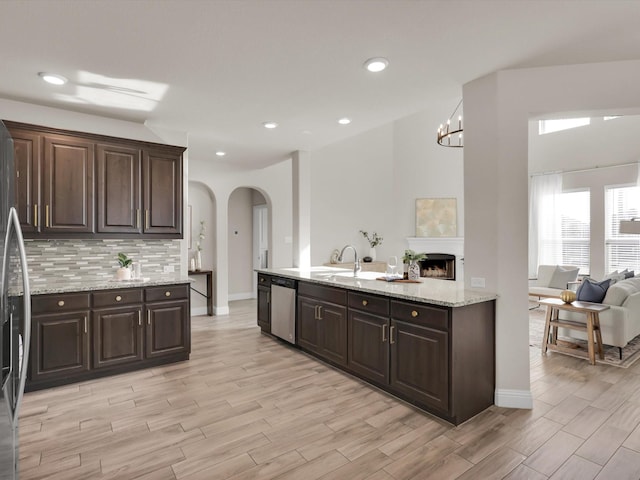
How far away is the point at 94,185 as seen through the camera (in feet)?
12.0

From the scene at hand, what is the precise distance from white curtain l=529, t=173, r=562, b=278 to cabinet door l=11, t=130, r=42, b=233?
837 cm

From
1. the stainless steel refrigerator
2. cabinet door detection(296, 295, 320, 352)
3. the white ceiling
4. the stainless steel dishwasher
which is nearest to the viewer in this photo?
the stainless steel refrigerator

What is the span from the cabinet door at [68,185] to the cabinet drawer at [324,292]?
226 cm

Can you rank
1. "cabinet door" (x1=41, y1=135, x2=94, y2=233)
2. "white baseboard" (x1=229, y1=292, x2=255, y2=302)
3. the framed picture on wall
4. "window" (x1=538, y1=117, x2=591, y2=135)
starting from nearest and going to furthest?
"cabinet door" (x1=41, y1=135, x2=94, y2=233), "window" (x1=538, y1=117, x2=591, y2=135), "white baseboard" (x1=229, y1=292, x2=255, y2=302), the framed picture on wall

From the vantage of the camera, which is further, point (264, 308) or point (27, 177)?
point (264, 308)

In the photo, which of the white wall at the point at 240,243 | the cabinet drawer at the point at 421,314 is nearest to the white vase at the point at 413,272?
the cabinet drawer at the point at 421,314

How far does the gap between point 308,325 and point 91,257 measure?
2.46m

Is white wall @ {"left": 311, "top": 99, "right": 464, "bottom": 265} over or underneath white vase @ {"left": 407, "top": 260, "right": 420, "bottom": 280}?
over

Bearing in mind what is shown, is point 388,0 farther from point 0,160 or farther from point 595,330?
point 595,330

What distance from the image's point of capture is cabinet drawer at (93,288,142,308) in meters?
3.46

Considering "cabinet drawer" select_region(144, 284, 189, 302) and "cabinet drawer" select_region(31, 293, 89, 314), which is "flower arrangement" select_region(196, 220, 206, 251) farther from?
"cabinet drawer" select_region(31, 293, 89, 314)

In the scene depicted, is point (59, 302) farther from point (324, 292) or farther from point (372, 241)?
point (372, 241)

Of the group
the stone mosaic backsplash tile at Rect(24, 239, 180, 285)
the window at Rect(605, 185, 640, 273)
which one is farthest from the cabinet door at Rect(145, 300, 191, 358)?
the window at Rect(605, 185, 640, 273)

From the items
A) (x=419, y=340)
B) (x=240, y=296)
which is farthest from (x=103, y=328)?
(x=240, y=296)
